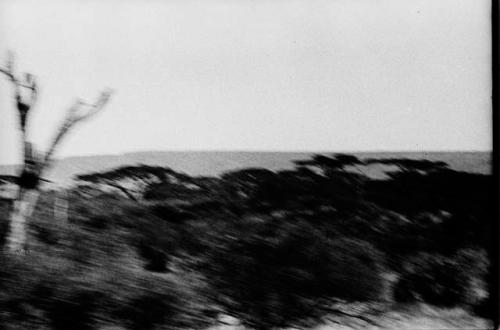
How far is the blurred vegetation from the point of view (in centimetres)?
211

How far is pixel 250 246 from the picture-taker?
2.16 m

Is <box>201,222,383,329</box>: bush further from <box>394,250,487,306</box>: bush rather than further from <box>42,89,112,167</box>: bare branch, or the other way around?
<box>42,89,112,167</box>: bare branch

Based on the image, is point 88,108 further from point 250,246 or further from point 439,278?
point 439,278

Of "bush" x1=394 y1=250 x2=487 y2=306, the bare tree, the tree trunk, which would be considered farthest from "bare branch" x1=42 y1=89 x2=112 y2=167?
"bush" x1=394 y1=250 x2=487 y2=306

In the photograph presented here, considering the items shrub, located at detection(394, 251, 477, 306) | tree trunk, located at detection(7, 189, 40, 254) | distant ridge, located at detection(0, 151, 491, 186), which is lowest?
shrub, located at detection(394, 251, 477, 306)

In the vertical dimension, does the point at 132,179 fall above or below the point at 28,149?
below

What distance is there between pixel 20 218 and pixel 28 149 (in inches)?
12.6

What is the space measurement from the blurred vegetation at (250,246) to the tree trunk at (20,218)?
3 cm

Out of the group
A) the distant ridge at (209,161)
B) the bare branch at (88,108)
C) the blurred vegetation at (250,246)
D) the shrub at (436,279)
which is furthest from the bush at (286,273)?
the bare branch at (88,108)

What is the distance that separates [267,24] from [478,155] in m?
1.18

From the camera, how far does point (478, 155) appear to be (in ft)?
7.23

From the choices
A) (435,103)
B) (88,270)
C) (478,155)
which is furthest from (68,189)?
(478,155)

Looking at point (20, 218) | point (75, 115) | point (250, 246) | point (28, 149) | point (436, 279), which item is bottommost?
point (436, 279)

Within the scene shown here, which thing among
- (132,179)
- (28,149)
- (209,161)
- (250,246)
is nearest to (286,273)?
(250,246)
